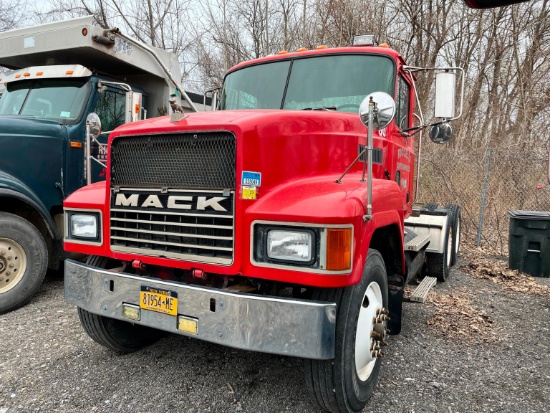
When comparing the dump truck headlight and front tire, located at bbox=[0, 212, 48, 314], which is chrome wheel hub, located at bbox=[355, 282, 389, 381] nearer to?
the dump truck headlight

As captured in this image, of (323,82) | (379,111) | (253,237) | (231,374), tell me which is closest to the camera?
(253,237)

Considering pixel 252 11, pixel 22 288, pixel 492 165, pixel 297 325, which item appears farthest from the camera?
pixel 252 11

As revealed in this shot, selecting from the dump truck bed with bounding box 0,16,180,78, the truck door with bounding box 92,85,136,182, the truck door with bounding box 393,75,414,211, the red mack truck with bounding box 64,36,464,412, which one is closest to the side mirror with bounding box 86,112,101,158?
the truck door with bounding box 92,85,136,182

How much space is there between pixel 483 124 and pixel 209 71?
11.8 m

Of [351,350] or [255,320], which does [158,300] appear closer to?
[255,320]

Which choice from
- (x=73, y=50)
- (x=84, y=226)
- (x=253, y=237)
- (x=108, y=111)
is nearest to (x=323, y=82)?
(x=253, y=237)

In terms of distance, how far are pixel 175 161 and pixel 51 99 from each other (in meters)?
3.81

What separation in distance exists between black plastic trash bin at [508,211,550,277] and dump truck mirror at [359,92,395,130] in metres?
4.99

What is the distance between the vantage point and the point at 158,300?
2.62m

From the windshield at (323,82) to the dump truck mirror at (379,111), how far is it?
2.95 ft

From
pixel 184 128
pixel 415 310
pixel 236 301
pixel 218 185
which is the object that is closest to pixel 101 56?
pixel 184 128

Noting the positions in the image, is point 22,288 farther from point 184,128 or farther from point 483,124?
point 483,124

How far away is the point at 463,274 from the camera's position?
6.75 metres

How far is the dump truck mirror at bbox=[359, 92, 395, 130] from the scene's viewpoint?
261cm
